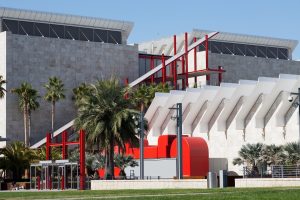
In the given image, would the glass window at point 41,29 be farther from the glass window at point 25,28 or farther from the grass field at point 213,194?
the grass field at point 213,194

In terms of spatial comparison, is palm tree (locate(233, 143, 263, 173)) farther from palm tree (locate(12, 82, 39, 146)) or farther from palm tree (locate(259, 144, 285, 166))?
palm tree (locate(12, 82, 39, 146))

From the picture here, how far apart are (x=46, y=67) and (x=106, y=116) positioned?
4257cm

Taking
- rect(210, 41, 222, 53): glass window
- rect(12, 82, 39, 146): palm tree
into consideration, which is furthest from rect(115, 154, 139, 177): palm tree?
rect(210, 41, 222, 53): glass window

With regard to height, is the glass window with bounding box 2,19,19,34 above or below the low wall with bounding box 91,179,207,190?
above

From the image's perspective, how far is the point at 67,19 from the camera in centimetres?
11369

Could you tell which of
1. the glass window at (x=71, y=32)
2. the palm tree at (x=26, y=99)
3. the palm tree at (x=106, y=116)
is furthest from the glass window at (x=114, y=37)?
the palm tree at (x=106, y=116)

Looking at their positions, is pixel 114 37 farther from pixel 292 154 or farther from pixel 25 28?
pixel 292 154

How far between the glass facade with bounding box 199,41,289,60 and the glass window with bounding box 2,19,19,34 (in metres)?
31.2

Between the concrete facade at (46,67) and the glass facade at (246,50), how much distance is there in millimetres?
20282

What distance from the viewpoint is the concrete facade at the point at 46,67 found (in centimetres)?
10212

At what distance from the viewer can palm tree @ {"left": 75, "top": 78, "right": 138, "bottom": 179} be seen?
64.2 metres

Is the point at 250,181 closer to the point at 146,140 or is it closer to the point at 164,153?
the point at 164,153

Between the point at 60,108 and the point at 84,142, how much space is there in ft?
147

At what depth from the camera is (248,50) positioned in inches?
5231
